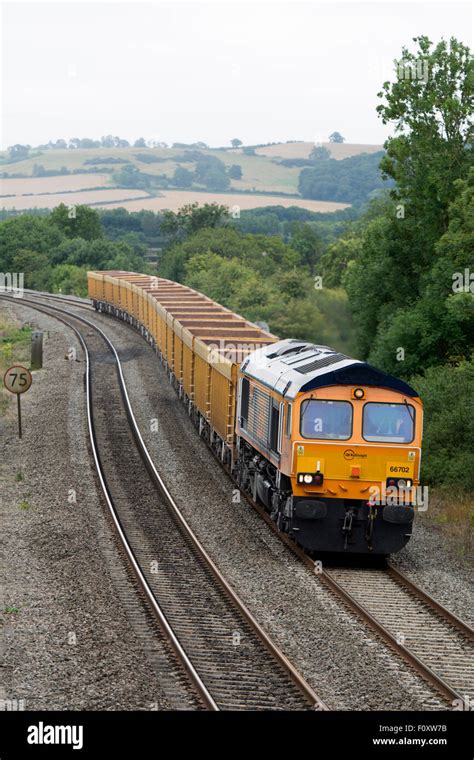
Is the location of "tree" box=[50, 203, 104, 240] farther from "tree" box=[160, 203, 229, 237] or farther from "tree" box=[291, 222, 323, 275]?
"tree" box=[291, 222, 323, 275]

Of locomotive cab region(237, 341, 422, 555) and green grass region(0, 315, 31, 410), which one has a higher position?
locomotive cab region(237, 341, 422, 555)

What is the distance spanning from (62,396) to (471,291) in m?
14.9

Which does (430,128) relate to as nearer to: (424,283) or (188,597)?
(424,283)

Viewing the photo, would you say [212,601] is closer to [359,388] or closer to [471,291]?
[359,388]

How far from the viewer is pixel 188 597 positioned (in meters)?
16.6

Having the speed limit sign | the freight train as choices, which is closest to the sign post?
the speed limit sign

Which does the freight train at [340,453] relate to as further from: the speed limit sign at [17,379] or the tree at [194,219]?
the tree at [194,219]

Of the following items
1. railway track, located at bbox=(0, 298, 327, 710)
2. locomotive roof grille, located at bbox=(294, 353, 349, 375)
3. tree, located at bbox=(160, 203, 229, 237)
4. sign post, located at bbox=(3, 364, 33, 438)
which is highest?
tree, located at bbox=(160, 203, 229, 237)

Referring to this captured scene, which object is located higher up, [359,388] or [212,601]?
[359,388]

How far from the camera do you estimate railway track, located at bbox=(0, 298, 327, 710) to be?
41.1 feet

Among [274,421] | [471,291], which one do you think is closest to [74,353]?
[471,291]

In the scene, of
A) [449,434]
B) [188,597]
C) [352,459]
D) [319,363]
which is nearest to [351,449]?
[352,459]

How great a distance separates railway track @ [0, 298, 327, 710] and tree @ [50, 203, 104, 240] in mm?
104393
